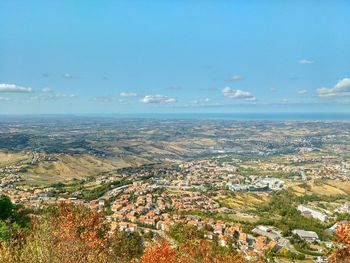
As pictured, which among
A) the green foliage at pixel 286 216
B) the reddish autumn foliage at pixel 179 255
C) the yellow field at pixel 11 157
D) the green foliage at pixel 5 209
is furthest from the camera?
the yellow field at pixel 11 157

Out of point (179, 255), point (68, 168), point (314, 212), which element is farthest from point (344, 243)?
point (68, 168)

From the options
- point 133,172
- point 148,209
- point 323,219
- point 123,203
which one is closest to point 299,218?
point 323,219

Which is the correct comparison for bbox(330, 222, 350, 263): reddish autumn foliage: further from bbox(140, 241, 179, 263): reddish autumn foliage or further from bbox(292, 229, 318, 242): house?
bbox(292, 229, 318, 242): house

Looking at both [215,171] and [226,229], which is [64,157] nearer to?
[215,171]

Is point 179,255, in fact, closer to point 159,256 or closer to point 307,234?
point 159,256

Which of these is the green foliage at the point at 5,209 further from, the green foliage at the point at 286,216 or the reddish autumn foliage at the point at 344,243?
the green foliage at the point at 286,216

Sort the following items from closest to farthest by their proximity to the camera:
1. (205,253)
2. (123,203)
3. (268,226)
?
(205,253), (268,226), (123,203)

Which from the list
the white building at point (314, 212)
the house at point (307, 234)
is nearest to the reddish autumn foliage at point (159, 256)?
the house at point (307, 234)

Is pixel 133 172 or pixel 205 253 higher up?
pixel 205 253

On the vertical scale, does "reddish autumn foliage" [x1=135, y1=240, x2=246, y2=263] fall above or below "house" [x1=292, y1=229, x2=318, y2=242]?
above

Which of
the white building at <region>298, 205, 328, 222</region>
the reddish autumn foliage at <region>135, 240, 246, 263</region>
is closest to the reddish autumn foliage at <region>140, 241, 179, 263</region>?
the reddish autumn foliage at <region>135, 240, 246, 263</region>

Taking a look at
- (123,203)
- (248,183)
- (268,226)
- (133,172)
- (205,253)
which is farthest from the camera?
(133,172)
